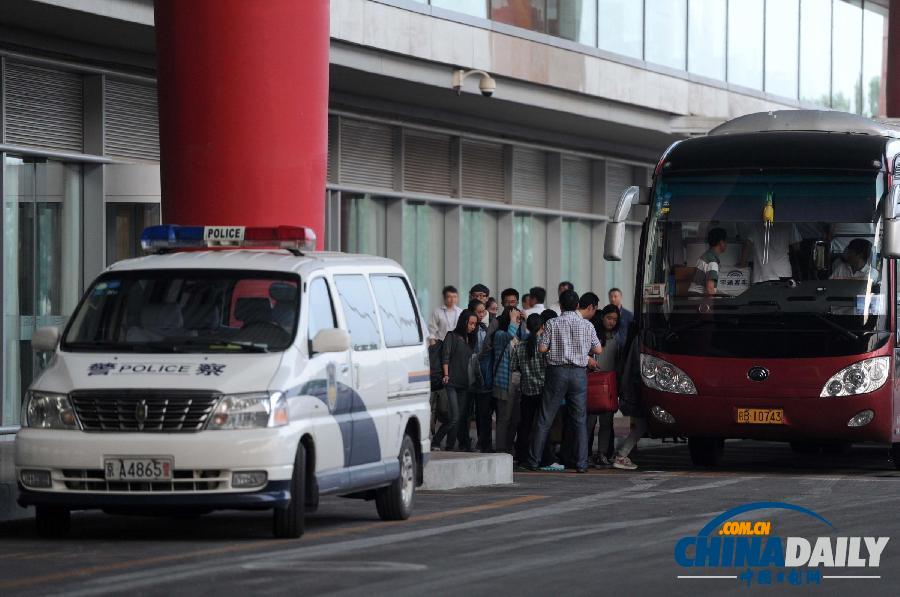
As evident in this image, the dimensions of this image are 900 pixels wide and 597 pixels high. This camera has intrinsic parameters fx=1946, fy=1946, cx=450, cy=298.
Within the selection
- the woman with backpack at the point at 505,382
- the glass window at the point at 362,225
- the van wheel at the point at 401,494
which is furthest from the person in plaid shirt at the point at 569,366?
the glass window at the point at 362,225

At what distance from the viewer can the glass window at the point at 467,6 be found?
85.0ft

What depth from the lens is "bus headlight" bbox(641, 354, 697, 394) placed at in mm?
19766

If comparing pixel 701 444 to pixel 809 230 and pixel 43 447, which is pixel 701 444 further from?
pixel 43 447

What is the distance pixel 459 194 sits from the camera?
3030 centimetres

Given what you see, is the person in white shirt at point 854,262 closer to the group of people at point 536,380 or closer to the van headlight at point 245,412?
the group of people at point 536,380

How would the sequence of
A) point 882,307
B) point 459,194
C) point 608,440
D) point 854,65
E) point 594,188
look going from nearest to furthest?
point 882,307
point 608,440
point 459,194
point 594,188
point 854,65

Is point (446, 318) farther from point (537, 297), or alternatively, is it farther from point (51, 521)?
point (51, 521)

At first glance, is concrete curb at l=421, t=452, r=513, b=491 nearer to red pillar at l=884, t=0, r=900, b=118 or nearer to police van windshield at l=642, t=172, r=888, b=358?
police van windshield at l=642, t=172, r=888, b=358

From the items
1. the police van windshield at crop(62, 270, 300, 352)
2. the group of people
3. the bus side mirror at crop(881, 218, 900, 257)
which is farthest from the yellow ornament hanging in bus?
the police van windshield at crop(62, 270, 300, 352)

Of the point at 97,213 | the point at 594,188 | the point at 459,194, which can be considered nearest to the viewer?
the point at 97,213

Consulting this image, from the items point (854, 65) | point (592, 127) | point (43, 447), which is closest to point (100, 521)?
point (43, 447)

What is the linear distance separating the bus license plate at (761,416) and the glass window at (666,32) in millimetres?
12728

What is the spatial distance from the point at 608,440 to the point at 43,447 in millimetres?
9917

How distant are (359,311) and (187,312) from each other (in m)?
1.46
